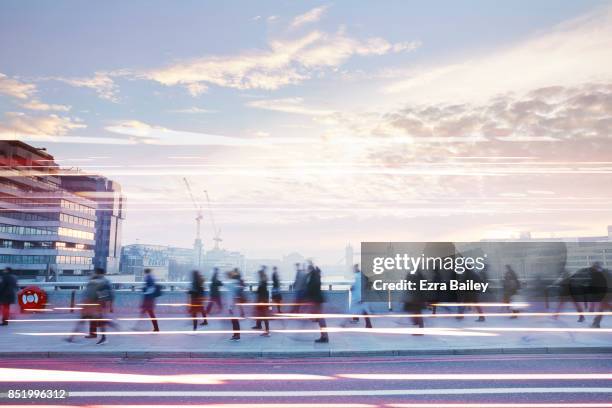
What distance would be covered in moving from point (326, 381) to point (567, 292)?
13.4 m

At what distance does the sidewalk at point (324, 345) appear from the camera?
Result: 419 inches

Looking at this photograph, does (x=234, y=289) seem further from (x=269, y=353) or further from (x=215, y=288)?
(x=269, y=353)

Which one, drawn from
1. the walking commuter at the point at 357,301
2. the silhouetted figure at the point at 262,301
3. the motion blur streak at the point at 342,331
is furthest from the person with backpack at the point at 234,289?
the walking commuter at the point at 357,301

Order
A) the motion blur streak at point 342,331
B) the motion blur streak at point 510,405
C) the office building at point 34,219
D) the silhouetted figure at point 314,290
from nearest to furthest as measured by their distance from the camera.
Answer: the motion blur streak at point 510,405 < the silhouetted figure at point 314,290 < the motion blur streak at point 342,331 < the office building at point 34,219

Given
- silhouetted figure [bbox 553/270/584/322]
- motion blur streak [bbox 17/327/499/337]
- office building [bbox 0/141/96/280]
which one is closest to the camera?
motion blur streak [bbox 17/327/499/337]

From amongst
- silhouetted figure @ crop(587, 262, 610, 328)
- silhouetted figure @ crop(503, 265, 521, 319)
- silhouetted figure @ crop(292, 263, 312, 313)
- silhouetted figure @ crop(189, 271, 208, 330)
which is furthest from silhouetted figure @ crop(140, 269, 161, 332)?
silhouetted figure @ crop(587, 262, 610, 328)

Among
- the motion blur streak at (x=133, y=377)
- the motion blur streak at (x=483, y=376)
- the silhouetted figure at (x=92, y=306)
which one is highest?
the silhouetted figure at (x=92, y=306)

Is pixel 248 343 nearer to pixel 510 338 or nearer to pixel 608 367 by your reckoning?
pixel 510 338

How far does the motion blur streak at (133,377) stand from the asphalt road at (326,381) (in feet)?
0.06

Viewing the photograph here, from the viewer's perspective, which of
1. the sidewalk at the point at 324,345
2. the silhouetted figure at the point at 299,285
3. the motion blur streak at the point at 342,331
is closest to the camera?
the sidewalk at the point at 324,345

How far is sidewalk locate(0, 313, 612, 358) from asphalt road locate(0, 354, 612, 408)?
390mm

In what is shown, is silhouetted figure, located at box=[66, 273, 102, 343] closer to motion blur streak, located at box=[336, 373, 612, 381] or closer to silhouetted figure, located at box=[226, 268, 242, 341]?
silhouetted figure, located at box=[226, 268, 242, 341]

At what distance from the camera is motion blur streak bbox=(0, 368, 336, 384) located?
831 centimetres

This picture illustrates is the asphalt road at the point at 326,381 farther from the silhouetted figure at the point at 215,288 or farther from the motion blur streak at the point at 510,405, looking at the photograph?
the silhouetted figure at the point at 215,288
